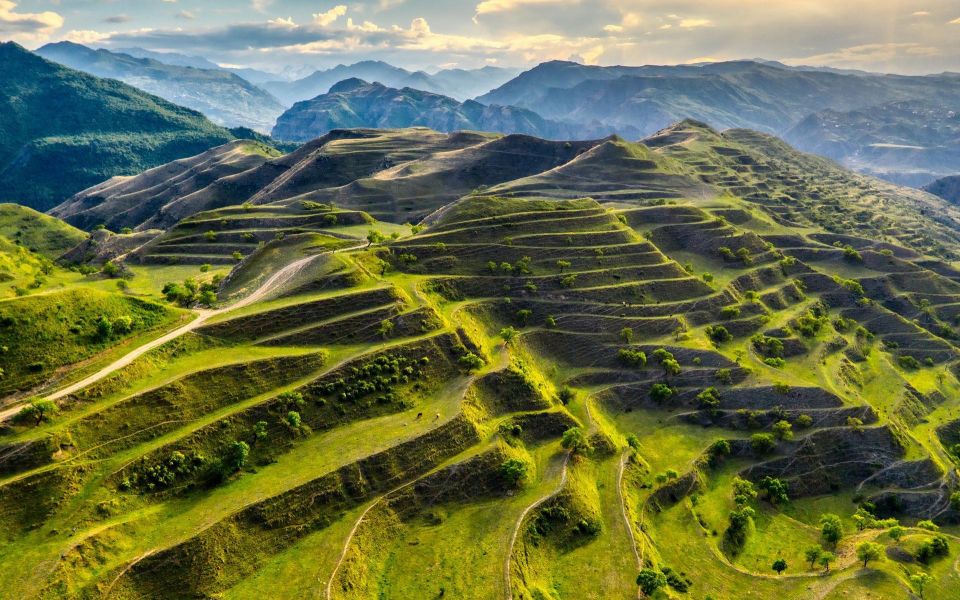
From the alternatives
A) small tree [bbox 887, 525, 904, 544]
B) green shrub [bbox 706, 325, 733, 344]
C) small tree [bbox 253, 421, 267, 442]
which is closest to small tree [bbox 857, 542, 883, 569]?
small tree [bbox 887, 525, 904, 544]

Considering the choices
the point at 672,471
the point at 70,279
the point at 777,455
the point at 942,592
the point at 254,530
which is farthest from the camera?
the point at 70,279

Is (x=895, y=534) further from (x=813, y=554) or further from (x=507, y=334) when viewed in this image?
(x=507, y=334)

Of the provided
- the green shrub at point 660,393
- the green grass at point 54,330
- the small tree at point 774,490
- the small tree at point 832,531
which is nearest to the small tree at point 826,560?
the small tree at point 832,531

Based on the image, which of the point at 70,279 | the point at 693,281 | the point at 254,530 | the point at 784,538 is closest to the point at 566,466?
the point at 784,538

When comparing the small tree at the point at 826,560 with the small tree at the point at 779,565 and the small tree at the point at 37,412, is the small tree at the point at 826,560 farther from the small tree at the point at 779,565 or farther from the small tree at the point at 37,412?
the small tree at the point at 37,412

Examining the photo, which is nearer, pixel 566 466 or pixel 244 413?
pixel 244 413

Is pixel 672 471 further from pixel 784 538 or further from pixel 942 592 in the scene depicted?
pixel 942 592

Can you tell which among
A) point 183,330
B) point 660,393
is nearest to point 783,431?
point 660,393
